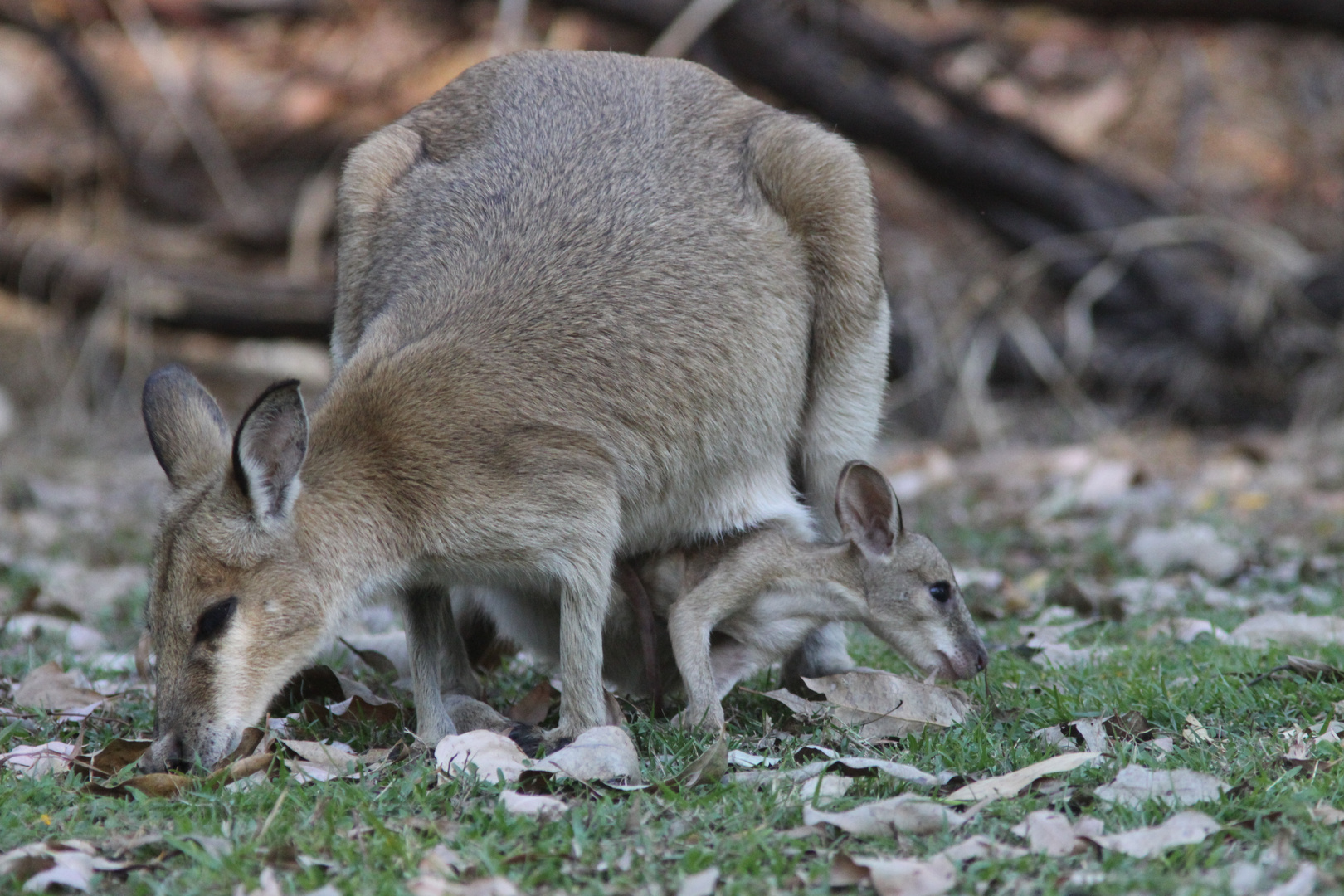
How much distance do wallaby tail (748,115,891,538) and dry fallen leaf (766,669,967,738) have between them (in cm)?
77

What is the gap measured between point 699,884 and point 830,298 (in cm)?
219

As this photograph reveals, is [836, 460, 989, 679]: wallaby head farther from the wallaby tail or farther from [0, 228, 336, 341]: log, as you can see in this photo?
[0, 228, 336, 341]: log

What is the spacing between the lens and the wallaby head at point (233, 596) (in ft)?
10.6

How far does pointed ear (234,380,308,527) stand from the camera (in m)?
3.18

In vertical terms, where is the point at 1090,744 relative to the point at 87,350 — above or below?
below

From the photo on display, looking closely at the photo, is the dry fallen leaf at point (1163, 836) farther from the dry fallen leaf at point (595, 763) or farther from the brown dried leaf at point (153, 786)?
the brown dried leaf at point (153, 786)

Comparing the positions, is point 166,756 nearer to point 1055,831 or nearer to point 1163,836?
point 1055,831

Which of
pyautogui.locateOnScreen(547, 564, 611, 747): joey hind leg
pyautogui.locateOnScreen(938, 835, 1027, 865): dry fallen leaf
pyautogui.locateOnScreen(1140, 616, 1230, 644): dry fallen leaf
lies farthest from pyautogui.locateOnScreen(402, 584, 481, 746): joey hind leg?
pyautogui.locateOnScreen(1140, 616, 1230, 644): dry fallen leaf

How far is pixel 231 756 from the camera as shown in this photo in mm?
3273

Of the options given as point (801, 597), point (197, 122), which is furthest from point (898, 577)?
point (197, 122)

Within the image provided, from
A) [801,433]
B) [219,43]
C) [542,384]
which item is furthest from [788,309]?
[219,43]

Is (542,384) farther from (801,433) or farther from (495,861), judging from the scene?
(495,861)

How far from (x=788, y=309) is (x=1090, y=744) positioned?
1.51 meters

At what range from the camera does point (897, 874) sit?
8.25 ft
